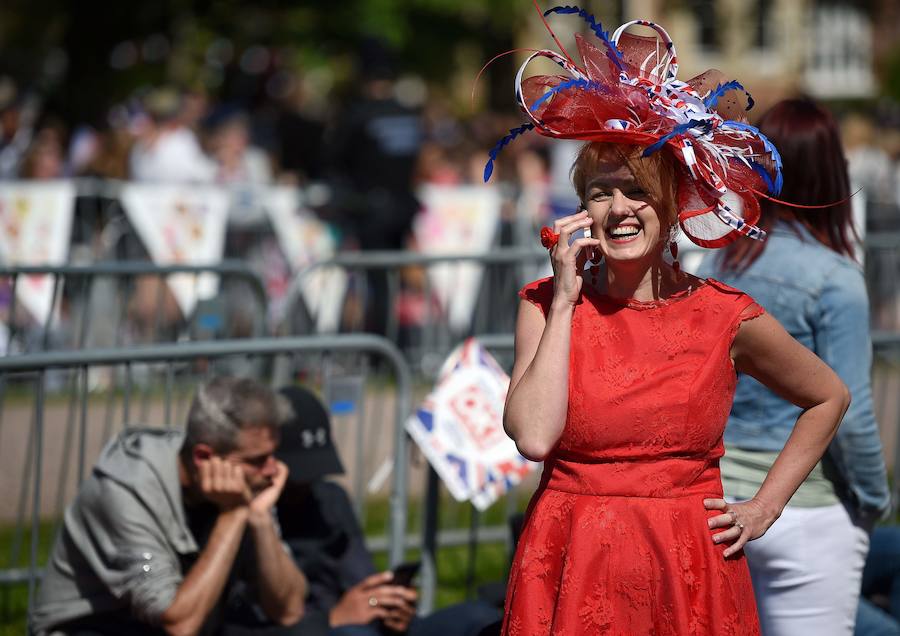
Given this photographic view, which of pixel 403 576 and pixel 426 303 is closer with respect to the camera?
pixel 403 576

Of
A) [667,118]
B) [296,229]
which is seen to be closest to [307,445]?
[667,118]

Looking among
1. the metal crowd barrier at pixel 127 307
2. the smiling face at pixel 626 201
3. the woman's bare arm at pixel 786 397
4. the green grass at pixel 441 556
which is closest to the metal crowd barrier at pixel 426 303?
the metal crowd barrier at pixel 127 307

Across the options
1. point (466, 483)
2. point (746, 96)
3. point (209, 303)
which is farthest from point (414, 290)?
point (746, 96)

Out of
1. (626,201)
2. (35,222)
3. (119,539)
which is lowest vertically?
(119,539)

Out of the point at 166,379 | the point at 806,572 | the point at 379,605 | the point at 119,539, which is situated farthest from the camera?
the point at 166,379

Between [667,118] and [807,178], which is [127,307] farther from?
[667,118]

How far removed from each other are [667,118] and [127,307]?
4.12 metres

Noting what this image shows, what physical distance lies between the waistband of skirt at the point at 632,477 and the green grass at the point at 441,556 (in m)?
2.35

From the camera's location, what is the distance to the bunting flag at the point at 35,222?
9727mm

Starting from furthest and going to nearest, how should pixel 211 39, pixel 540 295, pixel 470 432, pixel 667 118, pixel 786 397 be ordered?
1. pixel 211 39
2. pixel 470 432
3. pixel 786 397
4. pixel 540 295
5. pixel 667 118

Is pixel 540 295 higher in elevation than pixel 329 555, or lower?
higher

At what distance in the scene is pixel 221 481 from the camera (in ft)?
13.6

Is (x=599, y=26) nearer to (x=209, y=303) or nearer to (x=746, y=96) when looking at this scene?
(x=746, y=96)

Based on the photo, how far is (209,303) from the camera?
19.6 feet
